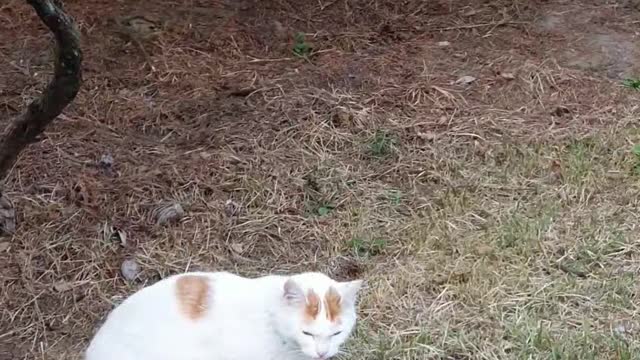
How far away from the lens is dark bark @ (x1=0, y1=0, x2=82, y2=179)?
266 centimetres

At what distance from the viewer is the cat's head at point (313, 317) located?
2.48m

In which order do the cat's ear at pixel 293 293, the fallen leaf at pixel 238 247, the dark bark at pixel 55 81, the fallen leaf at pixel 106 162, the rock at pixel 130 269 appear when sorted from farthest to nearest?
the fallen leaf at pixel 106 162, the fallen leaf at pixel 238 247, the rock at pixel 130 269, the dark bark at pixel 55 81, the cat's ear at pixel 293 293

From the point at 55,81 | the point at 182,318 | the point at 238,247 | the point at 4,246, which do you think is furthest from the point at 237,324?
the point at 4,246

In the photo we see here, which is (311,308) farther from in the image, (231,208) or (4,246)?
(4,246)

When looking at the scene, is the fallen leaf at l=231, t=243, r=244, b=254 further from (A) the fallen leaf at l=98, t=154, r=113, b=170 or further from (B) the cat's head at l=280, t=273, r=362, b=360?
(B) the cat's head at l=280, t=273, r=362, b=360

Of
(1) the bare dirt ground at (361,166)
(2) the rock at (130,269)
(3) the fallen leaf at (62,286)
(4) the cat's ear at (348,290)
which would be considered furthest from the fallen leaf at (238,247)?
(4) the cat's ear at (348,290)

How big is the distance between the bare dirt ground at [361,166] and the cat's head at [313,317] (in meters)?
0.49

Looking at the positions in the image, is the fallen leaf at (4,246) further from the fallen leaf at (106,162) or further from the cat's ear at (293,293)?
the cat's ear at (293,293)

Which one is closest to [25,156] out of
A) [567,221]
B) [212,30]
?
[212,30]

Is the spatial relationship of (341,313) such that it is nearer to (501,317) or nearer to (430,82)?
(501,317)

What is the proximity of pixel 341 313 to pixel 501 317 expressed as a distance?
780mm

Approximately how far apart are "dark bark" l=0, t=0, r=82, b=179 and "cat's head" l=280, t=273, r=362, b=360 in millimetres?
813

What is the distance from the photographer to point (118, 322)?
8.54 ft

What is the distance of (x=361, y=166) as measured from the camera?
3.87 metres
